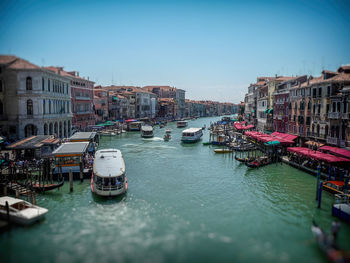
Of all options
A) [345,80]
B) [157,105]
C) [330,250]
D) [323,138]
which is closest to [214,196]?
[330,250]

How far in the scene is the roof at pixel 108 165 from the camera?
65.2ft

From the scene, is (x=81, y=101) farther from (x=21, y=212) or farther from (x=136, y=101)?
(x=21, y=212)

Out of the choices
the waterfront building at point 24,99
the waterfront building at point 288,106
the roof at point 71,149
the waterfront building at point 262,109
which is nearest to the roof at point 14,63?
the waterfront building at point 24,99

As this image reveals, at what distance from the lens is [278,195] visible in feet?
67.6

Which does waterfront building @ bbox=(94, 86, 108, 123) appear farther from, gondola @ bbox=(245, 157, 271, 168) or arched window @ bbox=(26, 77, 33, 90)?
gondola @ bbox=(245, 157, 271, 168)

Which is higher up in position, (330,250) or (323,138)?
(323,138)

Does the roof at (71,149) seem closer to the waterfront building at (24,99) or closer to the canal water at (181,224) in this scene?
the canal water at (181,224)

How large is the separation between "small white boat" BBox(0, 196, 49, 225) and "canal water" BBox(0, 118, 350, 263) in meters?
0.49

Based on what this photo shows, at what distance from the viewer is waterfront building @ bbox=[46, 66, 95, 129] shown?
52031 mm

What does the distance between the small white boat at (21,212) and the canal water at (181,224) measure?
0.49 meters

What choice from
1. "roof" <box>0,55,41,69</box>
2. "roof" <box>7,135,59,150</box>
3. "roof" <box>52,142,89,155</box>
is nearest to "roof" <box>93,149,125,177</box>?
"roof" <box>52,142,89,155</box>

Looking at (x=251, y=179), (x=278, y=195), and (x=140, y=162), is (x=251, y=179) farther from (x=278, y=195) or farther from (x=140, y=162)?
(x=140, y=162)

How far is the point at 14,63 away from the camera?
30812 millimetres

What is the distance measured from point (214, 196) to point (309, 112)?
61.7ft
